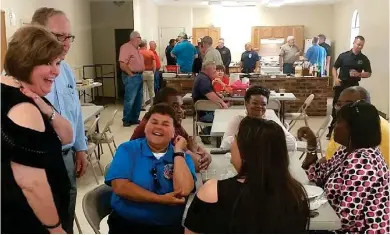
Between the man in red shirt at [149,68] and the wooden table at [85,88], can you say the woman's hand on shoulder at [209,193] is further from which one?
the man in red shirt at [149,68]

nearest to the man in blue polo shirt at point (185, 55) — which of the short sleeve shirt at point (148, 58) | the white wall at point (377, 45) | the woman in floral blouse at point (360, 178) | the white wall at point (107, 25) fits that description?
the short sleeve shirt at point (148, 58)

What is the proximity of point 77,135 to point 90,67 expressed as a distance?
8627 mm

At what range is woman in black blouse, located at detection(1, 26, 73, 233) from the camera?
1300mm

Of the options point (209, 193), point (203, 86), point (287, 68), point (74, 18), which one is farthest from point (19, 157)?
point (287, 68)

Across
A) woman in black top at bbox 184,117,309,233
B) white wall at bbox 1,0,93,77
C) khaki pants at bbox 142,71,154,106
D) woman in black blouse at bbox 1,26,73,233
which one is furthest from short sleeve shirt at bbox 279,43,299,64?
woman in black blouse at bbox 1,26,73,233

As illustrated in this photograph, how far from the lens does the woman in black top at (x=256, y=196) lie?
1.52 m

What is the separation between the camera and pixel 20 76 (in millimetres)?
1409

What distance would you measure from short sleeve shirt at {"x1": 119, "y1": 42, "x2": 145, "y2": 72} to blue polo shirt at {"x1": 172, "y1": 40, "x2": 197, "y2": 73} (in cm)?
142

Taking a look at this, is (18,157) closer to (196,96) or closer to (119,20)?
(196,96)

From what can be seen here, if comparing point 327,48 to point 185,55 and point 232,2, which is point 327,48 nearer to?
point 232,2

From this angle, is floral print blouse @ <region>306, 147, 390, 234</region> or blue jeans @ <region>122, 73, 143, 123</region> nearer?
floral print blouse @ <region>306, 147, 390, 234</region>

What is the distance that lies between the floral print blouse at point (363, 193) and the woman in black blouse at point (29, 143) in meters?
1.19

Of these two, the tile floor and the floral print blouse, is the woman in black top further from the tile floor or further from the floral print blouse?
the tile floor

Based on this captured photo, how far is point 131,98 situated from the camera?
764 centimetres
